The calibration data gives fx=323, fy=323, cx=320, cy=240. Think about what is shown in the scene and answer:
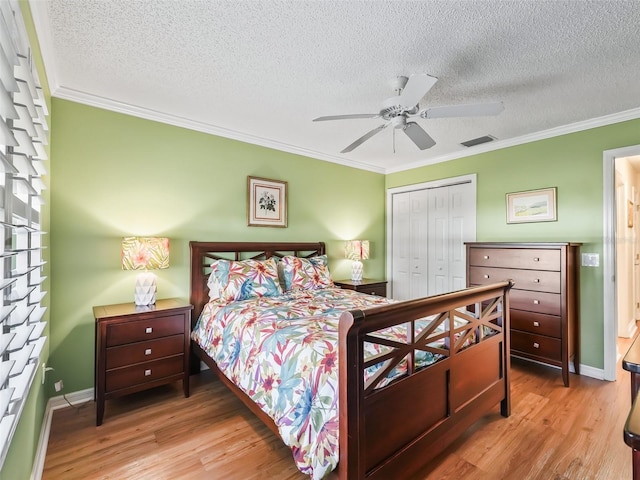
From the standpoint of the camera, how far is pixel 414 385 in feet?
5.49

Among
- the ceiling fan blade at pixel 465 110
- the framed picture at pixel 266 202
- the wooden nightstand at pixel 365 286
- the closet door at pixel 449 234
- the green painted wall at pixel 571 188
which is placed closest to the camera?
the ceiling fan blade at pixel 465 110

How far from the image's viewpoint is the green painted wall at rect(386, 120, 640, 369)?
308 cm

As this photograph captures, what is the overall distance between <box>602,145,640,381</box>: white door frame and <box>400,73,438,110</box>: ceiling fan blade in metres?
2.30

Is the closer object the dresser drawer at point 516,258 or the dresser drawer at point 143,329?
the dresser drawer at point 143,329

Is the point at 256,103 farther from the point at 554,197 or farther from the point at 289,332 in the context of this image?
the point at 554,197

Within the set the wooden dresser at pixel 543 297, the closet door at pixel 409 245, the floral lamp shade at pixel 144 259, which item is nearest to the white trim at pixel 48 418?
the floral lamp shade at pixel 144 259

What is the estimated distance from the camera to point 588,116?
3.02m

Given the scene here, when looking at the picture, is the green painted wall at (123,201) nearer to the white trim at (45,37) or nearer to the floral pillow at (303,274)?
the white trim at (45,37)

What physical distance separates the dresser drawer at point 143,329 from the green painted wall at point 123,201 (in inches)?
20.5

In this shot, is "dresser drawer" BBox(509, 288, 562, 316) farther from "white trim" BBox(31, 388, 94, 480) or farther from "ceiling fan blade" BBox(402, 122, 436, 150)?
"white trim" BBox(31, 388, 94, 480)

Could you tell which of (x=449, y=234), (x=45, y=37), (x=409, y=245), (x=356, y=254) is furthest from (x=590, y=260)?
(x=45, y=37)

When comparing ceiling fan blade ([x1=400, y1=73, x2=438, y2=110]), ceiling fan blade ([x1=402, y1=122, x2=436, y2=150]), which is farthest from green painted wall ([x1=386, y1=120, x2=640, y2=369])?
ceiling fan blade ([x1=400, y1=73, x2=438, y2=110])

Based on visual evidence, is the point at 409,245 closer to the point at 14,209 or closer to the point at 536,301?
the point at 536,301

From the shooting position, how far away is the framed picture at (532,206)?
11.1ft
